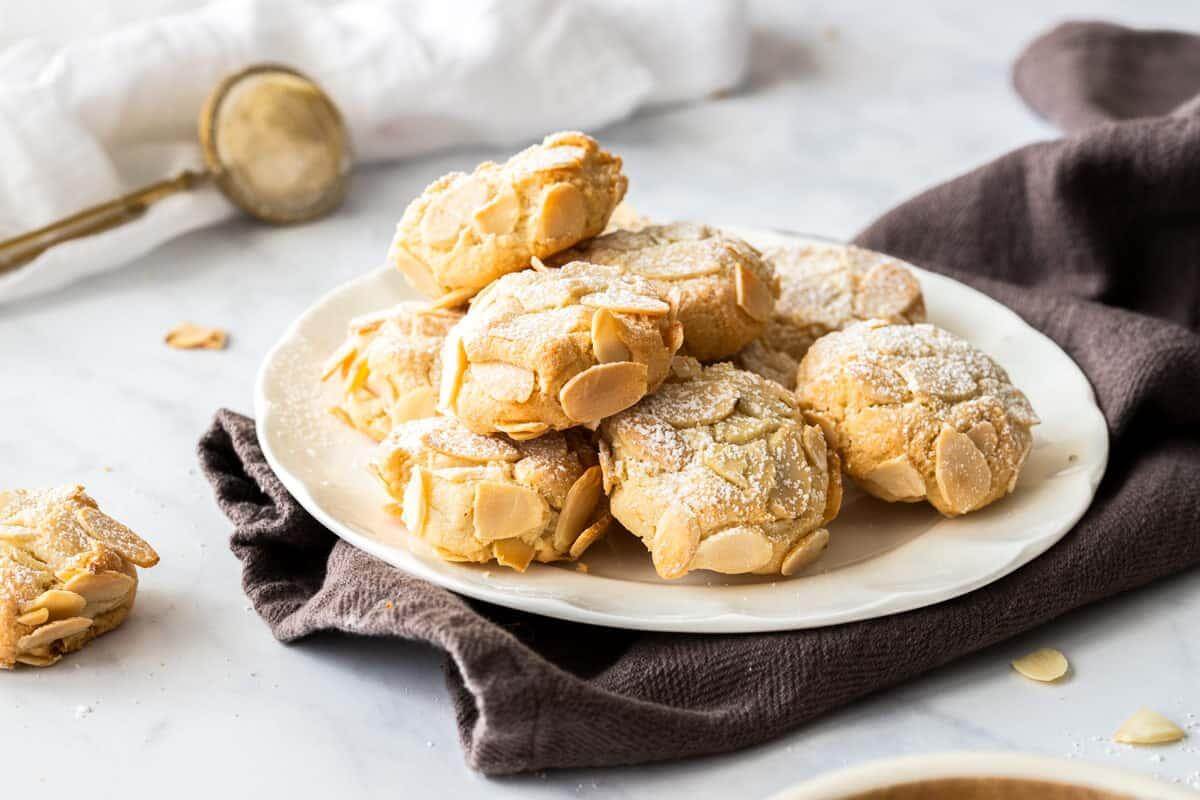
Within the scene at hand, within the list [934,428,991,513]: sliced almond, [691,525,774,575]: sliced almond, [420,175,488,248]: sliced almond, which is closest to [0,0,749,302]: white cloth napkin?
[420,175,488,248]: sliced almond

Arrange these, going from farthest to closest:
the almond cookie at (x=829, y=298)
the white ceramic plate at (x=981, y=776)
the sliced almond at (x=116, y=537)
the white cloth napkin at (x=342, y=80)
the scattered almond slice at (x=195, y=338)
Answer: the white cloth napkin at (x=342, y=80) → the scattered almond slice at (x=195, y=338) → the almond cookie at (x=829, y=298) → the sliced almond at (x=116, y=537) → the white ceramic plate at (x=981, y=776)

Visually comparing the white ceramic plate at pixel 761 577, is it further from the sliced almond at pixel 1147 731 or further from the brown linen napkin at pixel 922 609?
the sliced almond at pixel 1147 731

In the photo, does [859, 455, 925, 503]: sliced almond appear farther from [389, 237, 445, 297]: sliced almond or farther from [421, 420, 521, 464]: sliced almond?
[389, 237, 445, 297]: sliced almond

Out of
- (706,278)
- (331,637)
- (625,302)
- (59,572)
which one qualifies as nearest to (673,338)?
(625,302)

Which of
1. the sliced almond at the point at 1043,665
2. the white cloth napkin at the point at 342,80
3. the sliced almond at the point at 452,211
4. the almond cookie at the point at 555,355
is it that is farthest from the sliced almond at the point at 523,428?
the white cloth napkin at the point at 342,80

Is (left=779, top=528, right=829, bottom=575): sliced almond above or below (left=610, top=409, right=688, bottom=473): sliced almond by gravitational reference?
below

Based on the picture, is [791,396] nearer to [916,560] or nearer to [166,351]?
[916,560]

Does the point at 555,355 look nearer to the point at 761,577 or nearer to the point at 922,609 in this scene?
the point at 761,577
